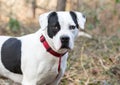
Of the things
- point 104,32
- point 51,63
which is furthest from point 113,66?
point 104,32

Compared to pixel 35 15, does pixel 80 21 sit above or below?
above

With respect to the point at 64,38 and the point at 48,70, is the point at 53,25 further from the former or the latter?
the point at 48,70

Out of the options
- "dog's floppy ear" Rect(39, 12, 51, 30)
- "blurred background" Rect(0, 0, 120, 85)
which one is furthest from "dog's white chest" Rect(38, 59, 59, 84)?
"blurred background" Rect(0, 0, 120, 85)

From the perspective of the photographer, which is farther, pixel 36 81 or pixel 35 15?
pixel 35 15

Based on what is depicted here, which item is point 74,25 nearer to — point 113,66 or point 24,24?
point 113,66

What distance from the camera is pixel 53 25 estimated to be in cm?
396

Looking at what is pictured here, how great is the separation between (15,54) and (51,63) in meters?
0.41

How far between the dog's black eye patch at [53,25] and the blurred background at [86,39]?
1.06 m

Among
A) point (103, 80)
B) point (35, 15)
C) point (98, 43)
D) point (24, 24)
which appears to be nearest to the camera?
point (103, 80)

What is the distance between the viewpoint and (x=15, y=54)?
4.41 meters

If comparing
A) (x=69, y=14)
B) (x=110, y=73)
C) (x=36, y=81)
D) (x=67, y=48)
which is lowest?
(x=110, y=73)

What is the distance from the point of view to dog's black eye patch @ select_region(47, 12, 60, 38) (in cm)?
394

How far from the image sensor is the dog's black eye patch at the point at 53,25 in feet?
12.9

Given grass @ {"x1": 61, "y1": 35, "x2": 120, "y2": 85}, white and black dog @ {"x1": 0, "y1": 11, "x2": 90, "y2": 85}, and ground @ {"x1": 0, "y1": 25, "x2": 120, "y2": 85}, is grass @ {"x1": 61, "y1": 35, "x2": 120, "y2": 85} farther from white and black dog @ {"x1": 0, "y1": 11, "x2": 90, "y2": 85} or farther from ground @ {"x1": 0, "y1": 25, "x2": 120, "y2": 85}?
white and black dog @ {"x1": 0, "y1": 11, "x2": 90, "y2": 85}
